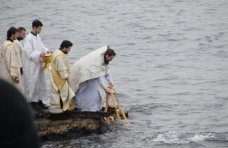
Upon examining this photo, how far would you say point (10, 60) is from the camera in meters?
9.23

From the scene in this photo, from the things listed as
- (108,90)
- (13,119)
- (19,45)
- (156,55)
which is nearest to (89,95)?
(108,90)

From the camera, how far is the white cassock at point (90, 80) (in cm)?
998

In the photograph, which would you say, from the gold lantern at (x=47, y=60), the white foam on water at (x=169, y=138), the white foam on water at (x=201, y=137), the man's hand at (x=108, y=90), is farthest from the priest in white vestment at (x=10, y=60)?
the white foam on water at (x=201, y=137)

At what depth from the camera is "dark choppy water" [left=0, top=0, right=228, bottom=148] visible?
10.6 metres

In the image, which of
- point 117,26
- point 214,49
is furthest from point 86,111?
point 117,26

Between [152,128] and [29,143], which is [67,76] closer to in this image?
[152,128]

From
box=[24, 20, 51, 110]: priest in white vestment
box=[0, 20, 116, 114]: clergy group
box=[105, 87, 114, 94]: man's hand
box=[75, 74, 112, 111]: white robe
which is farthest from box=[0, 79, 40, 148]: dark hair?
box=[75, 74, 112, 111]: white robe

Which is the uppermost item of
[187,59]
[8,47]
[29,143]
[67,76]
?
[29,143]

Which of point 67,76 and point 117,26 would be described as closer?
point 67,76

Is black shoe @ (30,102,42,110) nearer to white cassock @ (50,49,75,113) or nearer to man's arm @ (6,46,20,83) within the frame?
white cassock @ (50,49,75,113)

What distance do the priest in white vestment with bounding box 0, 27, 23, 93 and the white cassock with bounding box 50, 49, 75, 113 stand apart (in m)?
0.64

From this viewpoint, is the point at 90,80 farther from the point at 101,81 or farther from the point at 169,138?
the point at 169,138

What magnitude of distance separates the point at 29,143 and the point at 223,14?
3102 centimetres

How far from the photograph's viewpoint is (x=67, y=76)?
9.31 meters
